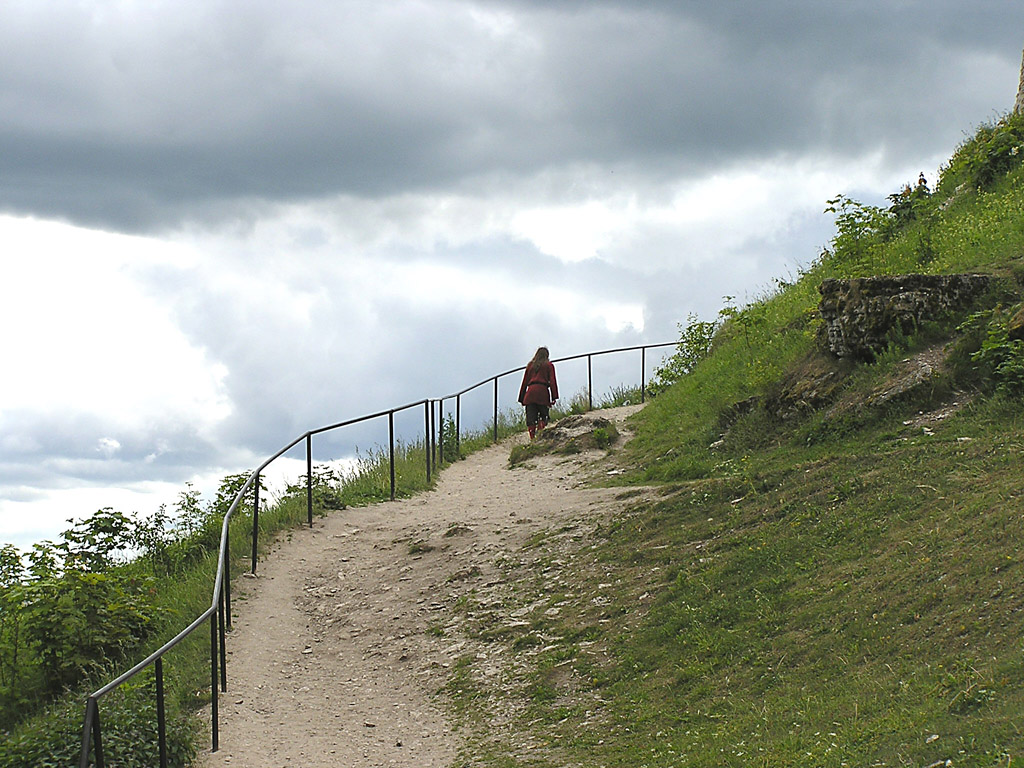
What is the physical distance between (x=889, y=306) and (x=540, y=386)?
8.46 metres

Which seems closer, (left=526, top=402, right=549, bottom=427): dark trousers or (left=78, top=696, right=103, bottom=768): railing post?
(left=78, top=696, right=103, bottom=768): railing post

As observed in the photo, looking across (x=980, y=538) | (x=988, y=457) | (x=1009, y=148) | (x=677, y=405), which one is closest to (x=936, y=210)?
(x=1009, y=148)

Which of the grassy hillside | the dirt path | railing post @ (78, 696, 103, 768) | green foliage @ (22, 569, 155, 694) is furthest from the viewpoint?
green foliage @ (22, 569, 155, 694)

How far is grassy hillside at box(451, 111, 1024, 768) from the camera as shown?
21.9 ft

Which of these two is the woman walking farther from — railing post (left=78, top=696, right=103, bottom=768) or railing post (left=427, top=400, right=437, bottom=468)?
railing post (left=78, top=696, right=103, bottom=768)

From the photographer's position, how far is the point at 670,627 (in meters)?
9.27

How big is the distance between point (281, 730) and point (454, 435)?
40.2 feet

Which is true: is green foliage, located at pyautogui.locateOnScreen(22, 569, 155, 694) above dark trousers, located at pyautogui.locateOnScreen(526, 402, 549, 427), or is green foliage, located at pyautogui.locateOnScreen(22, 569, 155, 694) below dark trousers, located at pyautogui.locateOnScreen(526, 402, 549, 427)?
below

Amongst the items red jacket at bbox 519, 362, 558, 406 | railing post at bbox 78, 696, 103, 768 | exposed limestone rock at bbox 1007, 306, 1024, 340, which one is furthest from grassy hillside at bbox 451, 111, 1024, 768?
red jacket at bbox 519, 362, 558, 406

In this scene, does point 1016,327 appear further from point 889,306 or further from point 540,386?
point 540,386

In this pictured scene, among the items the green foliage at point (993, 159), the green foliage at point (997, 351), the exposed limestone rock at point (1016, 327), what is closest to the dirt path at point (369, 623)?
the green foliage at point (997, 351)

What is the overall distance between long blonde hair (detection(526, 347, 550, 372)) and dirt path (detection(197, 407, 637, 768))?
152 inches

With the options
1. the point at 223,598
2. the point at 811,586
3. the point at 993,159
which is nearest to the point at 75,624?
the point at 223,598

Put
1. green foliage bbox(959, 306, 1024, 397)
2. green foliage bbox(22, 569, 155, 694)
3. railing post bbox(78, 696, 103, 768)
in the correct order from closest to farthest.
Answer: railing post bbox(78, 696, 103, 768) < green foliage bbox(22, 569, 155, 694) < green foliage bbox(959, 306, 1024, 397)
